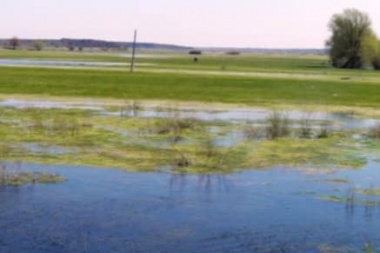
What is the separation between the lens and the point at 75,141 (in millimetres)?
19469

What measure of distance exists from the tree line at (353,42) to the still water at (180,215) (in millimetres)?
90617

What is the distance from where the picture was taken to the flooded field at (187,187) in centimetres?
1073

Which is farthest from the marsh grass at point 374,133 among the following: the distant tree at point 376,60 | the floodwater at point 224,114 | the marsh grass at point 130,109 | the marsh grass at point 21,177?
the distant tree at point 376,60

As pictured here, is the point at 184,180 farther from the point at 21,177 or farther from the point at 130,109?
the point at 130,109

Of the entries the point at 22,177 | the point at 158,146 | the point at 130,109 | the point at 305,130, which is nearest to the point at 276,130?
the point at 305,130

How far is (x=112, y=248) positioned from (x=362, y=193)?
239 inches

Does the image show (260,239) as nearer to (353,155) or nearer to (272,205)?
(272,205)

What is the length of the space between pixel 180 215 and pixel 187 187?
88.2 inches

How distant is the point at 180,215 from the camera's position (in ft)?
39.5

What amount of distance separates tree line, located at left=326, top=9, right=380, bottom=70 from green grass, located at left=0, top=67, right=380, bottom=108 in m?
54.0

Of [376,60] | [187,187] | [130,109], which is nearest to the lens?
[187,187]

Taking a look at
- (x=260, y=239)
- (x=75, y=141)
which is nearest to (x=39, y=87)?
(x=75, y=141)

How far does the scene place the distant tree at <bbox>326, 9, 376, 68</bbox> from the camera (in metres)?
104

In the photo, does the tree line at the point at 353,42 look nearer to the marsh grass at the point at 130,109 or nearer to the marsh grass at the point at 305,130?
the marsh grass at the point at 130,109
